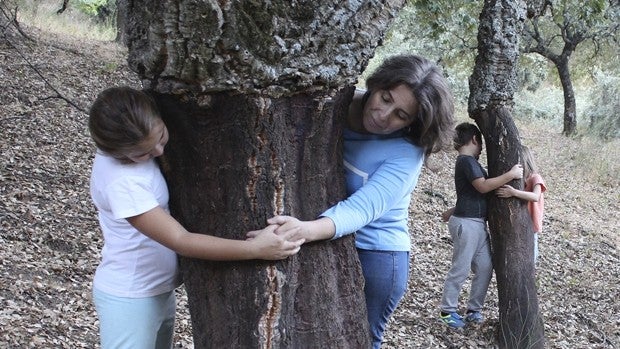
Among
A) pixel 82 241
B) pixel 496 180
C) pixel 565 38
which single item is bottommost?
pixel 82 241

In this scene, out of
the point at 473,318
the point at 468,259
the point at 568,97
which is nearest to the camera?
the point at 468,259

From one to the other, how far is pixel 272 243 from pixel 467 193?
4.01 meters

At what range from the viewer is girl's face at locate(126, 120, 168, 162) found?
6.97 ft

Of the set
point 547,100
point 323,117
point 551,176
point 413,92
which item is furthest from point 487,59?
point 547,100

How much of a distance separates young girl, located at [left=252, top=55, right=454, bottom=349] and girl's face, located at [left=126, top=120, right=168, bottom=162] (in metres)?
0.64

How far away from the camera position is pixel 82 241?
18.9 ft

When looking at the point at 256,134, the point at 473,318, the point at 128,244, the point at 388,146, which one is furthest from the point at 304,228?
the point at 473,318

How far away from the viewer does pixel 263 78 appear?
2043 millimetres

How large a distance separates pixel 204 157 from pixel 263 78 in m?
0.33

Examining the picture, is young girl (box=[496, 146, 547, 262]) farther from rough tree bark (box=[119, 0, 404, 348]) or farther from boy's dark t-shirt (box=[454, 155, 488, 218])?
rough tree bark (box=[119, 0, 404, 348])

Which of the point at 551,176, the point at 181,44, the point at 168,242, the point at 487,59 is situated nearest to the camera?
the point at 181,44

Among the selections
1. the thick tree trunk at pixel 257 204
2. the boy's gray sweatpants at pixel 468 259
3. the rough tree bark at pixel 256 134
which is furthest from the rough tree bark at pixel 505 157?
the thick tree trunk at pixel 257 204

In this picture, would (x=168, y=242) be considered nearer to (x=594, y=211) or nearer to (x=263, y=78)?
(x=263, y=78)

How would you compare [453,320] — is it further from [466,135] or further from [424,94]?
[424,94]
